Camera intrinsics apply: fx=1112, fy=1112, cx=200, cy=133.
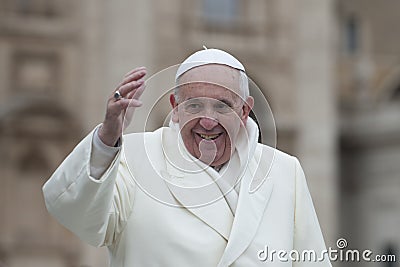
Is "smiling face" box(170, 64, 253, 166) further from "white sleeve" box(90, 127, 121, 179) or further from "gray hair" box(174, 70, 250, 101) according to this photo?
"white sleeve" box(90, 127, 121, 179)

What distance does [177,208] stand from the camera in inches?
130

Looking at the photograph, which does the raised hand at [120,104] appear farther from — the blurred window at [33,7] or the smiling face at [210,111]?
the blurred window at [33,7]

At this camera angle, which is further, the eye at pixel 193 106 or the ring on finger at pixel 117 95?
the eye at pixel 193 106

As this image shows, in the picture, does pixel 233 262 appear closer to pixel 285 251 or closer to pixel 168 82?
pixel 285 251

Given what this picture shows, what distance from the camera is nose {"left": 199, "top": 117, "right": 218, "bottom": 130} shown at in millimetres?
3230

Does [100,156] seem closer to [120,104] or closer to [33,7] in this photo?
[120,104]

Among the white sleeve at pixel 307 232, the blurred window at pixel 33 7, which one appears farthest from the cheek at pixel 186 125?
the blurred window at pixel 33 7

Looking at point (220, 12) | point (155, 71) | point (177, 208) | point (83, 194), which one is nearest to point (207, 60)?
point (177, 208)

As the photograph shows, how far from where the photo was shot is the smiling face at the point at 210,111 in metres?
3.25

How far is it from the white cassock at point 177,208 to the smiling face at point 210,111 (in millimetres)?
48

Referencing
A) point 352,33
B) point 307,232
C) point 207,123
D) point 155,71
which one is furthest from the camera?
point 352,33

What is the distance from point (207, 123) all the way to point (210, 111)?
4cm

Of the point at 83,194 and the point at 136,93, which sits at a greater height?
the point at 136,93

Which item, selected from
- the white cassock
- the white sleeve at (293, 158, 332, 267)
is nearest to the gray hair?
the white cassock
